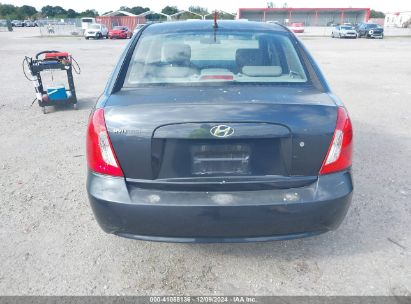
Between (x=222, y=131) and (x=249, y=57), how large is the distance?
128 cm

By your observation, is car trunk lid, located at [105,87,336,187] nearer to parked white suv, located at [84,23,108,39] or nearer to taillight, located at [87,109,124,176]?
taillight, located at [87,109,124,176]

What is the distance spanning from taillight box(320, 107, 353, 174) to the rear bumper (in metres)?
0.06

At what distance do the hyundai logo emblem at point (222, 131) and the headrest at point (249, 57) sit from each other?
107 cm

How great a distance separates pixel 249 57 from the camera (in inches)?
122

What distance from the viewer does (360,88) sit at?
9727mm

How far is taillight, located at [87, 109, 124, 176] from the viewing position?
2193 mm

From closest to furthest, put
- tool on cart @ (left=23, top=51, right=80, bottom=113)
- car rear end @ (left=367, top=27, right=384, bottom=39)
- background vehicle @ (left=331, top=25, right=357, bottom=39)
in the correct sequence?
1. tool on cart @ (left=23, top=51, right=80, bottom=113)
2. car rear end @ (left=367, top=27, right=384, bottom=39)
3. background vehicle @ (left=331, top=25, right=357, bottom=39)

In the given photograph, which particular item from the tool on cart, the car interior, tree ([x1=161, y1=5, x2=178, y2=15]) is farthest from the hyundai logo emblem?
tree ([x1=161, y1=5, x2=178, y2=15])

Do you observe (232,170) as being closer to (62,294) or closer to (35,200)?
(62,294)

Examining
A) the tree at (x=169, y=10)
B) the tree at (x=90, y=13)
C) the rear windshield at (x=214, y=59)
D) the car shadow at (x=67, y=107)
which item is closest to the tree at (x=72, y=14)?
the tree at (x=90, y=13)

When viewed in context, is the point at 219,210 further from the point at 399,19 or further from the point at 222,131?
the point at 399,19

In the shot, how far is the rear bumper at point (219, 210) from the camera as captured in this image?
2.17 meters

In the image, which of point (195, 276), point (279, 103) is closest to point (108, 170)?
point (195, 276)

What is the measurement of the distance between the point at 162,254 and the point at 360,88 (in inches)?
347
